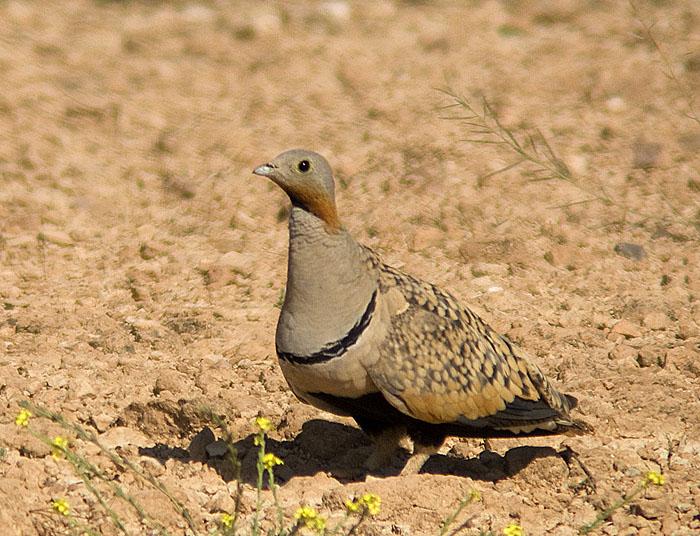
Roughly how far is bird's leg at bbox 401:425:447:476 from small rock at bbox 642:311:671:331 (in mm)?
1694

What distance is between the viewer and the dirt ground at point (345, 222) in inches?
189

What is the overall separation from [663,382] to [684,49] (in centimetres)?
446

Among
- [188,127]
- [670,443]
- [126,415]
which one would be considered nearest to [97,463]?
[126,415]

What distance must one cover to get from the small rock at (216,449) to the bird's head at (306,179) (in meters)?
1.03

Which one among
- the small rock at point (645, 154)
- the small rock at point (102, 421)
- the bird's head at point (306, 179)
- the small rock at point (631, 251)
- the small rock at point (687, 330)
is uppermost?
the bird's head at point (306, 179)

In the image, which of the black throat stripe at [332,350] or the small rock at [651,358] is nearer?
the black throat stripe at [332,350]

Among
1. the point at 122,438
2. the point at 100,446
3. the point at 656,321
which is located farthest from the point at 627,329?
the point at 100,446

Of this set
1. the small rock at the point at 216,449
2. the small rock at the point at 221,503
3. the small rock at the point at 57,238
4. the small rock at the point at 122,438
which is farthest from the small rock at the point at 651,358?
the small rock at the point at 57,238

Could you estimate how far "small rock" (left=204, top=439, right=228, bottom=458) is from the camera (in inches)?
193

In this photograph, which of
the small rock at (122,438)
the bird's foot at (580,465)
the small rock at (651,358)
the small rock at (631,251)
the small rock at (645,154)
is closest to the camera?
the bird's foot at (580,465)

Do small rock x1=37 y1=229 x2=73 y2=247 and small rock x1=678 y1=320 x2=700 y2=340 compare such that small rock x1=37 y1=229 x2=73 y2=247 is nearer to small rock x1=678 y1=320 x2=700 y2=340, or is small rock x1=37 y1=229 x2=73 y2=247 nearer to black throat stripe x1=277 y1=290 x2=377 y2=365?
black throat stripe x1=277 y1=290 x2=377 y2=365

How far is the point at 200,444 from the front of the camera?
16.2 ft

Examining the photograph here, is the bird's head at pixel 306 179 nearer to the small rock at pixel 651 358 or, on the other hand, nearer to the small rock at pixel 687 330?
the small rock at pixel 651 358

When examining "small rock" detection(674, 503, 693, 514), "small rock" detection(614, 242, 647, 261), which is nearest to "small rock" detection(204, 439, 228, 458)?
"small rock" detection(674, 503, 693, 514)
